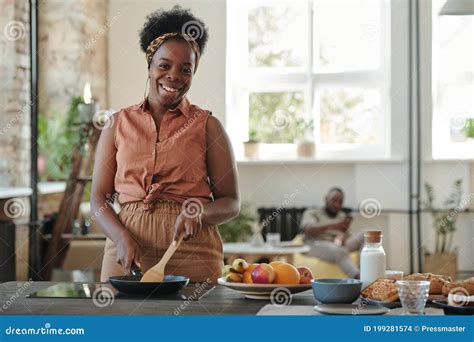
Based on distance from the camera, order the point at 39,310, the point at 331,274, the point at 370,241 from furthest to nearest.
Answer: the point at 331,274
the point at 370,241
the point at 39,310

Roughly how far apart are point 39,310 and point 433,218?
4205mm

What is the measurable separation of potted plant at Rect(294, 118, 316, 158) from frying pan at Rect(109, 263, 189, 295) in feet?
13.1

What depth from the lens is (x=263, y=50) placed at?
6.11 meters

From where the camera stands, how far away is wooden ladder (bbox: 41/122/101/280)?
5156mm

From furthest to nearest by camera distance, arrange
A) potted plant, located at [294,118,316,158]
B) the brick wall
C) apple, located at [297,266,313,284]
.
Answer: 1. potted plant, located at [294,118,316,158]
2. the brick wall
3. apple, located at [297,266,313,284]

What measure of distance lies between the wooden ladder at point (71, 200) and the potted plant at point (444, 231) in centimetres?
211

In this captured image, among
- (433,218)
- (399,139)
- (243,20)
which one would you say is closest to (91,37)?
(243,20)

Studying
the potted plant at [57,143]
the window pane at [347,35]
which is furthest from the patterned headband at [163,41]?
the window pane at [347,35]

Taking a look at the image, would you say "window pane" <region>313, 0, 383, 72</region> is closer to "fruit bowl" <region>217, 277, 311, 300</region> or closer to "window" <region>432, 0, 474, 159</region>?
"window" <region>432, 0, 474, 159</region>

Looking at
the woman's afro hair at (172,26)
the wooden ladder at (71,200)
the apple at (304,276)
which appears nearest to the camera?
the apple at (304,276)

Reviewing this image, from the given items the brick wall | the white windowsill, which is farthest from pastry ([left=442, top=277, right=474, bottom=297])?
the white windowsill

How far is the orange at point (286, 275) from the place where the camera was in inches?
74.6

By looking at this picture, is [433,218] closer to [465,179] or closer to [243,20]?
[465,179]

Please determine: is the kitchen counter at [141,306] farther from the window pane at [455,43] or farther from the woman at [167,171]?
the window pane at [455,43]
